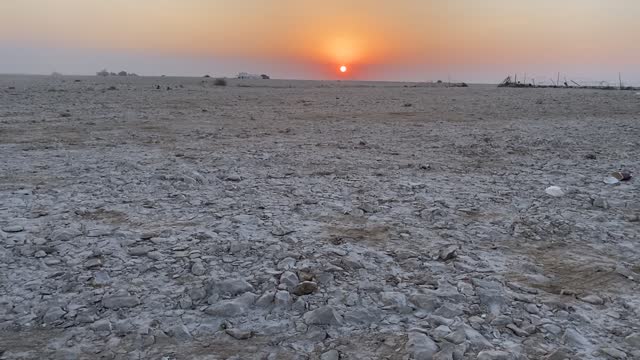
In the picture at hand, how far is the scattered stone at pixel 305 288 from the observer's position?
140 inches

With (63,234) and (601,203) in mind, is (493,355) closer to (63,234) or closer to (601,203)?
(63,234)

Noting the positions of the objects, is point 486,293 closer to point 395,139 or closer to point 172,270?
point 172,270

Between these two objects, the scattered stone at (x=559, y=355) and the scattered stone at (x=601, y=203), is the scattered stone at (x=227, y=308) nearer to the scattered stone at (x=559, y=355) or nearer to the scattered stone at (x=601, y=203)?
the scattered stone at (x=559, y=355)

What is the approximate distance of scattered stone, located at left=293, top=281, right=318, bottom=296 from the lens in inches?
140

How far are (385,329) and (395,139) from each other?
815 centimetres

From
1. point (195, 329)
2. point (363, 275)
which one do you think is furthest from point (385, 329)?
point (195, 329)

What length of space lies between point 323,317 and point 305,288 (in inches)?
15.9

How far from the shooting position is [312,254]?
4.25m

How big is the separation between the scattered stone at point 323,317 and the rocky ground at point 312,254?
0.01 metres

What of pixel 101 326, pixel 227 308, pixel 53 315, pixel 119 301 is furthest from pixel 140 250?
pixel 227 308

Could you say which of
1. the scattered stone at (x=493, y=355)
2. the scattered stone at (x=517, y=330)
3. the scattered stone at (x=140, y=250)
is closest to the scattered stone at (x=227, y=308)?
the scattered stone at (x=140, y=250)

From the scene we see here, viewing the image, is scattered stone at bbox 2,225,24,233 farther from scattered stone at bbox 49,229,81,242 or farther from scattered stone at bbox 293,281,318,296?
scattered stone at bbox 293,281,318,296

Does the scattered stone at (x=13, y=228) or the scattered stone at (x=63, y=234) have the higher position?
the scattered stone at (x=13, y=228)

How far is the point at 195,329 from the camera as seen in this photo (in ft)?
10.2
